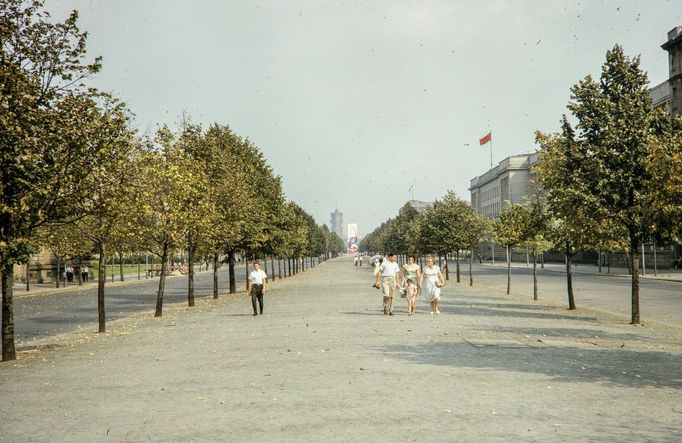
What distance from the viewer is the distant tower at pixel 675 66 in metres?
65.1

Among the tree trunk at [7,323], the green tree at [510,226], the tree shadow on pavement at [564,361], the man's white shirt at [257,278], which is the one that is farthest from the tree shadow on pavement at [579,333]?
the tree trunk at [7,323]

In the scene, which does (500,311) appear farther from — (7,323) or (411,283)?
(7,323)

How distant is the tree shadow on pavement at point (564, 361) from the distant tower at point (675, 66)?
5968cm

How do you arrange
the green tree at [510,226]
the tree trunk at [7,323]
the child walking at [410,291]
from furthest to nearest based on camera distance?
the green tree at [510,226]
the child walking at [410,291]
the tree trunk at [7,323]

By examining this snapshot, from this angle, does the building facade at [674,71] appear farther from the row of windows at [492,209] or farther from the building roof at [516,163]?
the row of windows at [492,209]

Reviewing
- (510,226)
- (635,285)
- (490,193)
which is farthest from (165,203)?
(490,193)

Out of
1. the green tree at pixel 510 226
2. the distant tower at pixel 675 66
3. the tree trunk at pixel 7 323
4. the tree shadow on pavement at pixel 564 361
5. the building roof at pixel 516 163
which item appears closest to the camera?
the tree shadow on pavement at pixel 564 361

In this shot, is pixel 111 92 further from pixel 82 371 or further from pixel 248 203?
pixel 248 203

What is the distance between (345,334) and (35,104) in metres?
8.63

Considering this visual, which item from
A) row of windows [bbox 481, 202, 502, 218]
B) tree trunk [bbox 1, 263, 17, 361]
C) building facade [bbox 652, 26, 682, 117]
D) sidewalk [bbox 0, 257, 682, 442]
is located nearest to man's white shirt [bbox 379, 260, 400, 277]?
sidewalk [bbox 0, 257, 682, 442]

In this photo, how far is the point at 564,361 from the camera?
38.8 ft

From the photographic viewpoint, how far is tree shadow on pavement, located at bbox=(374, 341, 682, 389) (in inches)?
401

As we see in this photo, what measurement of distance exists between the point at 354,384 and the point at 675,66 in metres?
67.8

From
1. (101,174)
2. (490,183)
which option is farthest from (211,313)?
(490,183)
